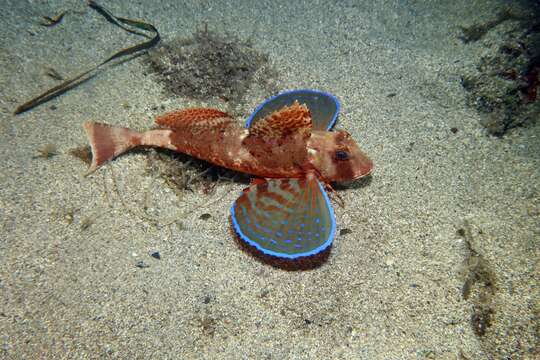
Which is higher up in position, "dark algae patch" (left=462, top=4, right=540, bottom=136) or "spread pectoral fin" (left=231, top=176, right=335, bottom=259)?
"dark algae patch" (left=462, top=4, right=540, bottom=136)

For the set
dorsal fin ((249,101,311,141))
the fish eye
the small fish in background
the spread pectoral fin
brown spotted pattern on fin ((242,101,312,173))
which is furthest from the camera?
the fish eye

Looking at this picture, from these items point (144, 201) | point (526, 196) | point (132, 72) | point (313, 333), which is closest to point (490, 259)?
point (526, 196)

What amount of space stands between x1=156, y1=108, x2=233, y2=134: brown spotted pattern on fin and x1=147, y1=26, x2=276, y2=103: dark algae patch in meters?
0.80

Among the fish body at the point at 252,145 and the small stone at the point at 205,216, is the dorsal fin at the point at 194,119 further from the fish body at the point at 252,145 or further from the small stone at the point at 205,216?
the small stone at the point at 205,216

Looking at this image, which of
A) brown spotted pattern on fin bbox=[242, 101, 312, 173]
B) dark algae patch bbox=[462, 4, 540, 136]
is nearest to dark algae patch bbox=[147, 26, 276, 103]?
brown spotted pattern on fin bbox=[242, 101, 312, 173]

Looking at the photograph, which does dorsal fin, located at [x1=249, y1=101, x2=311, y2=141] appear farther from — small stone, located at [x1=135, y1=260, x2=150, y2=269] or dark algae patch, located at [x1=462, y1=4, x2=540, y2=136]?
dark algae patch, located at [x1=462, y1=4, x2=540, y2=136]

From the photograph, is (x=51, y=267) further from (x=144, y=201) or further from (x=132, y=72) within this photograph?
(x=132, y=72)

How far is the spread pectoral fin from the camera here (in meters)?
2.98

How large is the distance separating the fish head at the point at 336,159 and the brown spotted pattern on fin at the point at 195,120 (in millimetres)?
995

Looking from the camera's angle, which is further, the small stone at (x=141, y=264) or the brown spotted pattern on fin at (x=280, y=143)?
the brown spotted pattern on fin at (x=280, y=143)

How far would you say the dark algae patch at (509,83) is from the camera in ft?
14.0

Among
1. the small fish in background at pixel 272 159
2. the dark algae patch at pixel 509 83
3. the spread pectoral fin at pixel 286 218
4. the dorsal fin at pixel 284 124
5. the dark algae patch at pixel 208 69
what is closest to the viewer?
the spread pectoral fin at pixel 286 218

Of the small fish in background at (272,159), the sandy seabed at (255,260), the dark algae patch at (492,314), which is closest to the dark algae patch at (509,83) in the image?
the sandy seabed at (255,260)

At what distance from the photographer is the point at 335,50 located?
5.33 meters
